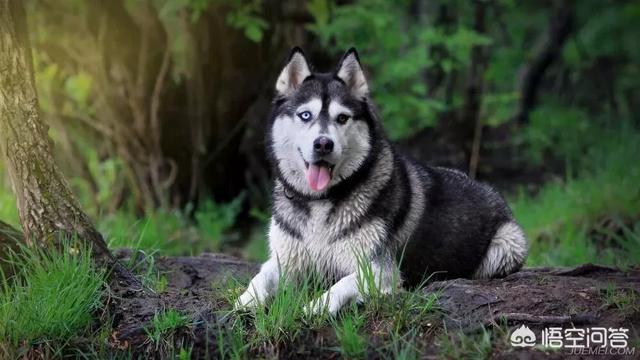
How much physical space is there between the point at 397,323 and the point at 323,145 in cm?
107

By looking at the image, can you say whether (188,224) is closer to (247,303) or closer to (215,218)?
(215,218)

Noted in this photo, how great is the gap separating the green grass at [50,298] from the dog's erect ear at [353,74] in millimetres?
1847

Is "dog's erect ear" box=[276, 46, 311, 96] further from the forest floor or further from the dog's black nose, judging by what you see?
the forest floor

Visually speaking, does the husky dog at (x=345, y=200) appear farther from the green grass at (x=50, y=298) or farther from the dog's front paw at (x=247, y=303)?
the green grass at (x=50, y=298)

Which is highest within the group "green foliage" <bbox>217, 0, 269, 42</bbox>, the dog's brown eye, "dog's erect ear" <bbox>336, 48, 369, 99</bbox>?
"green foliage" <bbox>217, 0, 269, 42</bbox>

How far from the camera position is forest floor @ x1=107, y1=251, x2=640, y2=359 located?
4.10 m

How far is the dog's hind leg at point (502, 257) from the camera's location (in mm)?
5527

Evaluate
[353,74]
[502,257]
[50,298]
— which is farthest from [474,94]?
[50,298]

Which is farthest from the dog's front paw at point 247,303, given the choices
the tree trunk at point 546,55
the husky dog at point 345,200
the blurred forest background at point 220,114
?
the tree trunk at point 546,55

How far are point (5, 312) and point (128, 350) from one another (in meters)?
0.67

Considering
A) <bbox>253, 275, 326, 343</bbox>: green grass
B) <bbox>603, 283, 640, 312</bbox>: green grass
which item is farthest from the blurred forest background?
<bbox>253, 275, 326, 343</bbox>: green grass

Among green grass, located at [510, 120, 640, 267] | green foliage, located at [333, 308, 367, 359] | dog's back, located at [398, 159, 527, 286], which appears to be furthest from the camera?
green grass, located at [510, 120, 640, 267]

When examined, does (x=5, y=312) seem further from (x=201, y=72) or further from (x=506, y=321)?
(x=201, y=72)

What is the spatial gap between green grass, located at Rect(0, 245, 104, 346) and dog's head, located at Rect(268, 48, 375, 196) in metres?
1.31
